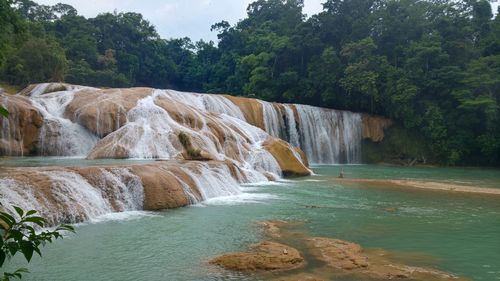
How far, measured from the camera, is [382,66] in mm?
39031

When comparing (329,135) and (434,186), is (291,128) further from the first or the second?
(434,186)

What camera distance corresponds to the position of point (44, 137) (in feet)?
77.3

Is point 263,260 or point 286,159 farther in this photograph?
point 286,159

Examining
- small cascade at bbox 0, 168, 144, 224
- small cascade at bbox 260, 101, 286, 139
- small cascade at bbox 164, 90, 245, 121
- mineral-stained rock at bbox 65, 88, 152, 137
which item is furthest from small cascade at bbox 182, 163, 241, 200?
small cascade at bbox 260, 101, 286, 139

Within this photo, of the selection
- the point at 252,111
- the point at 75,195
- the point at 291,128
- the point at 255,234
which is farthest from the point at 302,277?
the point at 291,128

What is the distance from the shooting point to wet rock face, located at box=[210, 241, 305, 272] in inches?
307

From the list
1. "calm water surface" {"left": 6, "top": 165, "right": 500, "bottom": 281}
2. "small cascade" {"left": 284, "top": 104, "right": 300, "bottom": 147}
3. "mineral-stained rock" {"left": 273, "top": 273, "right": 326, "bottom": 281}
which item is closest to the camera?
"mineral-stained rock" {"left": 273, "top": 273, "right": 326, "bottom": 281}

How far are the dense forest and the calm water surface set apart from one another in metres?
21.1

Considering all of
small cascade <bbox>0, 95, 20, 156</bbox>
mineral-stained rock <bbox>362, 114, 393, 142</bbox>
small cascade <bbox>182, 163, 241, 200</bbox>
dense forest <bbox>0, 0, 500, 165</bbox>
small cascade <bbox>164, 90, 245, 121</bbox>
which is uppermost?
dense forest <bbox>0, 0, 500, 165</bbox>

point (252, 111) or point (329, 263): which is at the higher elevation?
point (252, 111)

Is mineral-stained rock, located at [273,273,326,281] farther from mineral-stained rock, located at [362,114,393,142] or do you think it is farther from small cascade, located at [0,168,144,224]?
mineral-stained rock, located at [362,114,393,142]

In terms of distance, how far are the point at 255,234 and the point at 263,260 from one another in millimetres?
2386

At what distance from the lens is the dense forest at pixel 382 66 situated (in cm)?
3612

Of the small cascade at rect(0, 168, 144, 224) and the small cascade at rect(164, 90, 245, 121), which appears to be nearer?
the small cascade at rect(0, 168, 144, 224)
